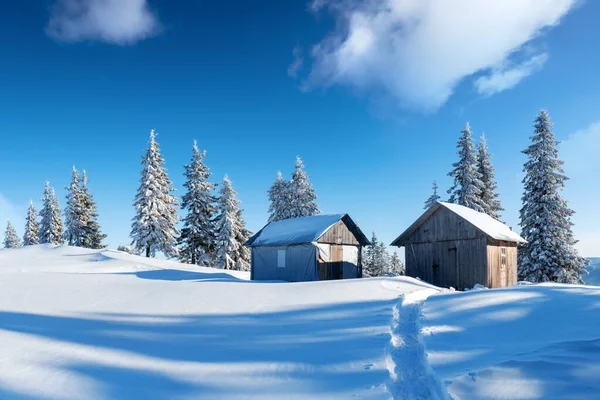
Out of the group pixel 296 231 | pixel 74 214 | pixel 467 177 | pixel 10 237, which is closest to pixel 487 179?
pixel 467 177

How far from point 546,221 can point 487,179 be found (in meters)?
9.70

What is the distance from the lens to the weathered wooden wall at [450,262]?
778 inches

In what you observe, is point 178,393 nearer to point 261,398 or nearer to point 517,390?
point 261,398

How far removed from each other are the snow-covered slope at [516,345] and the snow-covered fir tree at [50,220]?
Answer: 49829 millimetres

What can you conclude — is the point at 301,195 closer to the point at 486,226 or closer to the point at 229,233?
the point at 229,233

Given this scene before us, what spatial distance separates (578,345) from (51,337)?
10576 millimetres

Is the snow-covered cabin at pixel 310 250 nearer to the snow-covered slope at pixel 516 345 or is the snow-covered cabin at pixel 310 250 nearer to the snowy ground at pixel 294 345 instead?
the snowy ground at pixel 294 345

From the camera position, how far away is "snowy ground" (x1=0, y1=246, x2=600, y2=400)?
5.39 m

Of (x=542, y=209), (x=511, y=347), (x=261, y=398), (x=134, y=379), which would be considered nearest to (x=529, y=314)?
(x=511, y=347)

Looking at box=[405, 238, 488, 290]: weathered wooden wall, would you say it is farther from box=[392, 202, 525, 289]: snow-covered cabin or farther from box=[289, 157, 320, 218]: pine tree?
box=[289, 157, 320, 218]: pine tree

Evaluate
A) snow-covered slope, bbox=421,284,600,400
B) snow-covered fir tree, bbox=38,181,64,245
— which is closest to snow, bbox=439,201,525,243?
snow-covered slope, bbox=421,284,600,400

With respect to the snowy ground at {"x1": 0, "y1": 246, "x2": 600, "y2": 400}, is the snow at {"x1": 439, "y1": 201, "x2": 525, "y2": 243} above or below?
above

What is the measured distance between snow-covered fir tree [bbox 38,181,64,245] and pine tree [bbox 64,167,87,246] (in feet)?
14.2

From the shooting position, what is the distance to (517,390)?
16.5 feet
